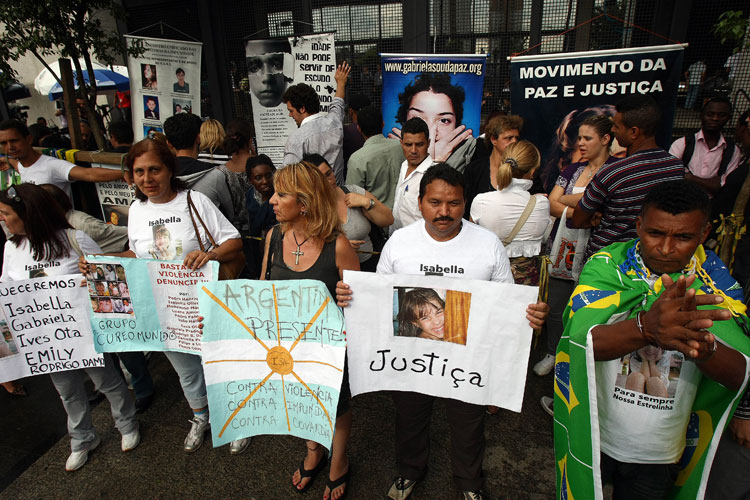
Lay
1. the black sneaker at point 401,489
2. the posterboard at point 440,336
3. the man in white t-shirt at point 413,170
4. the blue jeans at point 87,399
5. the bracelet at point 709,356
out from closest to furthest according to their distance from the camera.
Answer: the bracelet at point 709,356 < the posterboard at point 440,336 < the black sneaker at point 401,489 < the blue jeans at point 87,399 < the man in white t-shirt at point 413,170

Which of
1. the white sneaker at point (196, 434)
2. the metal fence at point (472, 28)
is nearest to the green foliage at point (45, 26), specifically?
the metal fence at point (472, 28)

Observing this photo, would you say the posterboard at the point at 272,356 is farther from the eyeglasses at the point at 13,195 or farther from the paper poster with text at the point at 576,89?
the paper poster with text at the point at 576,89

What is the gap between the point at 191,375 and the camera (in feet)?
10.1

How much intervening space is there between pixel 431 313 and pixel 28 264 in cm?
255

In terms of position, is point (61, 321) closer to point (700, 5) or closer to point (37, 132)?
point (37, 132)

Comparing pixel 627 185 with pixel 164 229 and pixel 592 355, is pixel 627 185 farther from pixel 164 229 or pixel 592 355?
pixel 164 229

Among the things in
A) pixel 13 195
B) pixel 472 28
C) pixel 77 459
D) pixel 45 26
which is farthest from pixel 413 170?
pixel 45 26

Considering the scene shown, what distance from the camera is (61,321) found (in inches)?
113

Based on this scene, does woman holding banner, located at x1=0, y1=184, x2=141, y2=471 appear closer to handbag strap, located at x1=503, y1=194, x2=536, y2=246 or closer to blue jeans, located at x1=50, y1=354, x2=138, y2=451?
blue jeans, located at x1=50, y1=354, x2=138, y2=451

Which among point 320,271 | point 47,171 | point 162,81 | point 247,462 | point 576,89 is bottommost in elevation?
point 247,462

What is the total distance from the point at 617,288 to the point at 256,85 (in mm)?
5824

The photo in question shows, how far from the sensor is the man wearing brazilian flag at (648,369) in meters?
1.63

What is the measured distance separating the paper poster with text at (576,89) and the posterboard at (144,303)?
3.78 m

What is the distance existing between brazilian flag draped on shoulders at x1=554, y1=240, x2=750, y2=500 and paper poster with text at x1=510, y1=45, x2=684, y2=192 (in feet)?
10.2
